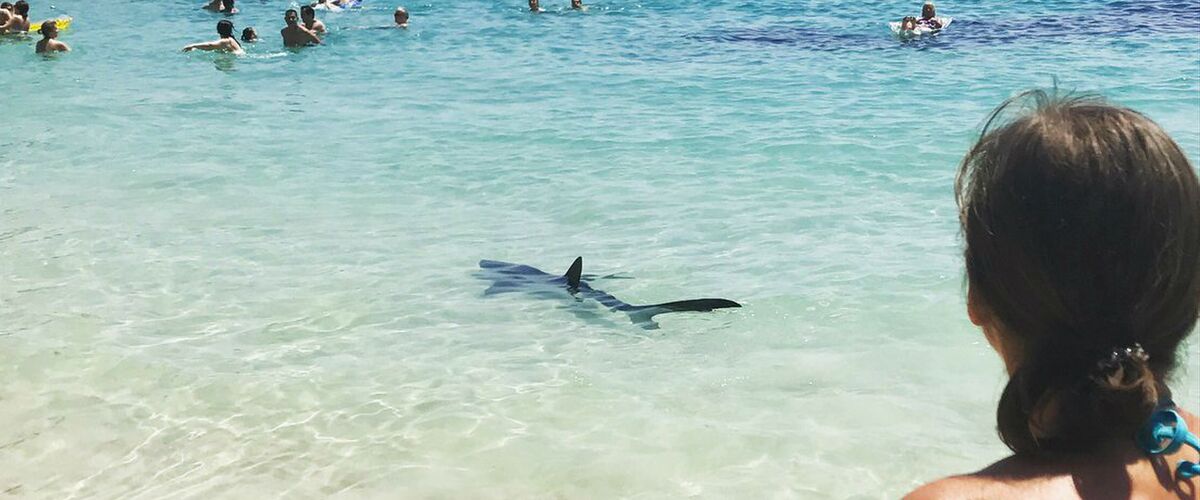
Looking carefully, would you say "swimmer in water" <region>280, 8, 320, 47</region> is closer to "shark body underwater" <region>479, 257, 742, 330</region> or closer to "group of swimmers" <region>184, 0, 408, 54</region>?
"group of swimmers" <region>184, 0, 408, 54</region>

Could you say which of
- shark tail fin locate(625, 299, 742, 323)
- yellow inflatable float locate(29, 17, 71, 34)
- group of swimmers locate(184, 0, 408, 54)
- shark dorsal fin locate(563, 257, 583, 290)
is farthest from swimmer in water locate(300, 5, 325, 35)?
shark tail fin locate(625, 299, 742, 323)

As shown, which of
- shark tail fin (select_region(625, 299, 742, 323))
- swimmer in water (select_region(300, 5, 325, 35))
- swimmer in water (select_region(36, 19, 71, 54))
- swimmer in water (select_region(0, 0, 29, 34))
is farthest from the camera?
swimmer in water (select_region(0, 0, 29, 34))

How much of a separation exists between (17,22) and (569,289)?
15.5 m

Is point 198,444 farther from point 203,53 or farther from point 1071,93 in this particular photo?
point 203,53

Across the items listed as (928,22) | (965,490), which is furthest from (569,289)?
(928,22)

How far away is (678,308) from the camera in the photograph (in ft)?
19.3

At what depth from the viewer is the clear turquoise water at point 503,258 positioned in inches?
178

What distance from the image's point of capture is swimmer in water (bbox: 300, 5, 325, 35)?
57.7 feet

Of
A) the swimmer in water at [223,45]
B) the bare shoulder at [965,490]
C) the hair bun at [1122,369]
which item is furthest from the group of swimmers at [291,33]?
the hair bun at [1122,369]

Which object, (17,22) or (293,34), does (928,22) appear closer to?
(293,34)

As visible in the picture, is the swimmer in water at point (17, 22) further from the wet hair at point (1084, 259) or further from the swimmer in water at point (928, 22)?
the wet hair at point (1084, 259)

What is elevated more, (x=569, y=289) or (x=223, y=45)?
(x=223, y=45)

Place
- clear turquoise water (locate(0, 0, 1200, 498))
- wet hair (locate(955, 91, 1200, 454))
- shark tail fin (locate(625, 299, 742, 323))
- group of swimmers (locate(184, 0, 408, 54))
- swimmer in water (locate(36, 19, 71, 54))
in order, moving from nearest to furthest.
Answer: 1. wet hair (locate(955, 91, 1200, 454))
2. clear turquoise water (locate(0, 0, 1200, 498))
3. shark tail fin (locate(625, 299, 742, 323))
4. swimmer in water (locate(36, 19, 71, 54))
5. group of swimmers (locate(184, 0, 408, 54))

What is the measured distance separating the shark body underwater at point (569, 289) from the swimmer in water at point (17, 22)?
572 inches
